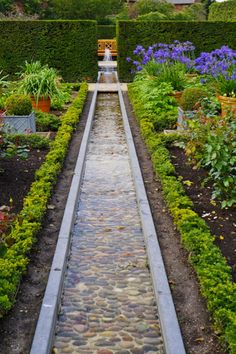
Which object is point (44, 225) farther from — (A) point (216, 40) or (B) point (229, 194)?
(A) point (216, 40)

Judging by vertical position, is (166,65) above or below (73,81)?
above

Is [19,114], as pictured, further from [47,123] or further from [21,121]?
[47,123]

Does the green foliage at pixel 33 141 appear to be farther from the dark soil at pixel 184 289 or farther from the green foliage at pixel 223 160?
the green foliage at pixel 223 160

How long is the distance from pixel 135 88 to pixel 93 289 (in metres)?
10.2

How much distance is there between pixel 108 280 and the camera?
4.36 metres

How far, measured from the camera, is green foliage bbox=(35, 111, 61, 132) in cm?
997

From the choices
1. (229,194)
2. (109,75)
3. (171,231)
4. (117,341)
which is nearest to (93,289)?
(117,341)

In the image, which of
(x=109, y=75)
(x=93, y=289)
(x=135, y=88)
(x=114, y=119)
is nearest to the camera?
(x=93, y=289)

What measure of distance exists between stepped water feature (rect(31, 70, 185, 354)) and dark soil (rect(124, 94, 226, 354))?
10cm

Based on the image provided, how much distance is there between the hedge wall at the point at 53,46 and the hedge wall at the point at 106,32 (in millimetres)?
11671

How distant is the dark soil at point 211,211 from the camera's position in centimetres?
476

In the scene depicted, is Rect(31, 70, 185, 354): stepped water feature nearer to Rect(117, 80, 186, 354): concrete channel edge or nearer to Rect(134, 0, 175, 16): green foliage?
Rect(117, 80, 186, 354): concrete channel edge

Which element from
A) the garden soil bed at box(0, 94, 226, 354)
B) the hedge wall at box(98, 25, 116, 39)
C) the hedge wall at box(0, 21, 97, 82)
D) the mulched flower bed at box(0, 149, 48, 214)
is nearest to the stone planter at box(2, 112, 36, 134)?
the mulched flower bed at box(0, 149, 48, 214)

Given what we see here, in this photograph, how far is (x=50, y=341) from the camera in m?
3.40
